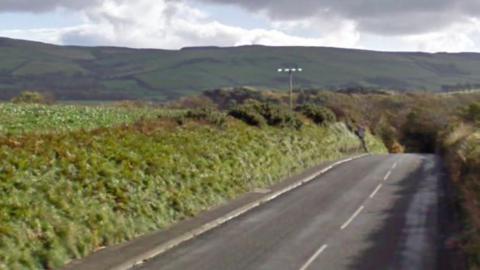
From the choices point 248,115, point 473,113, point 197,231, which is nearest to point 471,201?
point 197,231

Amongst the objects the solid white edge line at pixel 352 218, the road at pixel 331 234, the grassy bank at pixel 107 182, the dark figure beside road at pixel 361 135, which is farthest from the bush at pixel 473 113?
the solid white edge line at pixel 352 218

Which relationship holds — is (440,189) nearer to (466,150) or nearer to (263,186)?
(466,150)

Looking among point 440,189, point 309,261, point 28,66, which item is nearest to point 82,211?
point 309,261

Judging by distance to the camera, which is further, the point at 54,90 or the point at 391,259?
the point at 54,90

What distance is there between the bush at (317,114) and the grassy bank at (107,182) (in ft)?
80.1

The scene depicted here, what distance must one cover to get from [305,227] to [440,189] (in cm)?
1267

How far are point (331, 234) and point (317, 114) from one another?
126 ft

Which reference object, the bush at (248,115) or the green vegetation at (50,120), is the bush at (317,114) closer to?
the bush at (248,115)

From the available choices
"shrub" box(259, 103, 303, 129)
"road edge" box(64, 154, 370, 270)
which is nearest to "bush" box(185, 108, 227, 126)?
"road edge" box(64, 154, 370, 270)

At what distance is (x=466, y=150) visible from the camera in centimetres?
3444

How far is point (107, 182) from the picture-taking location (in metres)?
19.6

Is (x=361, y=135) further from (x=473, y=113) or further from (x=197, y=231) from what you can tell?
(x=197, y=231)

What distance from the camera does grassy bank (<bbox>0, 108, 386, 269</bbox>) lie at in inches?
608

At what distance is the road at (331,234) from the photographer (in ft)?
54.5
